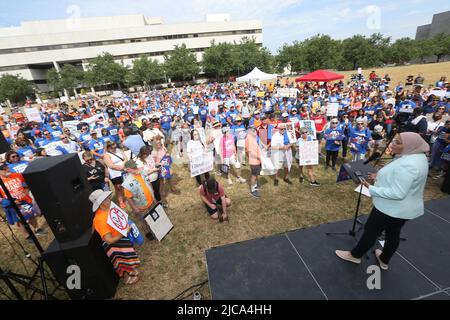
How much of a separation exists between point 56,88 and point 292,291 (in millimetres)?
65932

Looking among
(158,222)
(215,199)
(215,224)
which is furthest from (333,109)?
(158,222)

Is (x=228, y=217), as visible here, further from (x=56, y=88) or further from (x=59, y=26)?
(x=59, y=26)

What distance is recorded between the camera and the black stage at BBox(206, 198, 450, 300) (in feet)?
11.1

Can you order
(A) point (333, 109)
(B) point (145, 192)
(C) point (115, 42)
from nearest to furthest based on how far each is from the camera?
(B) point (145, 192) < (A) point (333, 109) < (C) point (115, 42)

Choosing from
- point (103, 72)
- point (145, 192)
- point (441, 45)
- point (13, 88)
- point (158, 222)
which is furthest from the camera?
point (441, 45)

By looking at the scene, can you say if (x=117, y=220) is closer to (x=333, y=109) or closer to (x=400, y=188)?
(x=400, y=188)

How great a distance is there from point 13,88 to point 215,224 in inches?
2533

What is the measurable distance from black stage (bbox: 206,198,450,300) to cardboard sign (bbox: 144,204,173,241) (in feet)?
4.68

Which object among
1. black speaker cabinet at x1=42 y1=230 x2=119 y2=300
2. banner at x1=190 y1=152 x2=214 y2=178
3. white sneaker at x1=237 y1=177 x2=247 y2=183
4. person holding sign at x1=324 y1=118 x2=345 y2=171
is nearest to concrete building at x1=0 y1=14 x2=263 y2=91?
white sneaker at x1=237 y1=177 x2=247 y2=183

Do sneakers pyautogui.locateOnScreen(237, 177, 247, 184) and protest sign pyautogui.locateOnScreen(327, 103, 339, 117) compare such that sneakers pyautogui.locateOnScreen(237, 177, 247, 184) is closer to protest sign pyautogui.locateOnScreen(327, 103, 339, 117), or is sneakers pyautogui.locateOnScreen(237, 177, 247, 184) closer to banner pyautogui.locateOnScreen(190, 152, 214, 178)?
banner pyautogui.locateOnScreen(190, 152, 214, 178)

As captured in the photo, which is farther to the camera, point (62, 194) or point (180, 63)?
point (180, 63)

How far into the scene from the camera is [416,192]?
2.91m

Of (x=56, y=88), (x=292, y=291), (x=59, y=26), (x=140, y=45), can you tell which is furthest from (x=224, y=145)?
(x=59, y=26)

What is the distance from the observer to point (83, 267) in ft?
11.2
